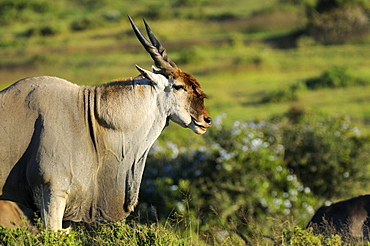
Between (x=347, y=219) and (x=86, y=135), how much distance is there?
282 centimetres

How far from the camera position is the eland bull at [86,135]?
5.26m

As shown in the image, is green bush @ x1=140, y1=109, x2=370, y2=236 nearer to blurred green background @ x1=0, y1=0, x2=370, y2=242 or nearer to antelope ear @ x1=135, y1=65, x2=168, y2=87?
blurred green background @ x1=0, y1=0, x2=370, y2=242

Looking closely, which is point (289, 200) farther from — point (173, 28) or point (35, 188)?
point (173, 28)

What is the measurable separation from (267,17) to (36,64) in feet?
49.9

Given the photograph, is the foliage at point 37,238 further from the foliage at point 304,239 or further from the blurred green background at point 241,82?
the foliage at point 304,239

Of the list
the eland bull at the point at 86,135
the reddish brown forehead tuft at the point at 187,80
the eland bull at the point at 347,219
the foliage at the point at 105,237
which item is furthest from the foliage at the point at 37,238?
the eland bull at the point at 347,219

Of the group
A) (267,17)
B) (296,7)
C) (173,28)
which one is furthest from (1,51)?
(296,7)

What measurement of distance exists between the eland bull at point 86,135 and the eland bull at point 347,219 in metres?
1.94

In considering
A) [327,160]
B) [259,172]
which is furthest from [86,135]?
[327,160]

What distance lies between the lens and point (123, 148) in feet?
18.3

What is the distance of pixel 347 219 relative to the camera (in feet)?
22.2

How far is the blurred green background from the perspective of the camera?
10.5m

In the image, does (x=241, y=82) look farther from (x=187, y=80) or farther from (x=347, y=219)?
(x=187, y=80)

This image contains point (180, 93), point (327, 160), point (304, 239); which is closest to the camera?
point (180, 93)
